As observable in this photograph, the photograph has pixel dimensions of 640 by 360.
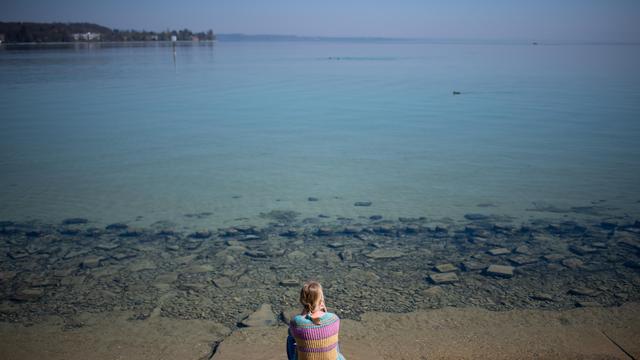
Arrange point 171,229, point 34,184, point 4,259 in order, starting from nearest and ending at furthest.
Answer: point 4,259 < point 171,229 < point 34,184

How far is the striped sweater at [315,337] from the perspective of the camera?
418 cm

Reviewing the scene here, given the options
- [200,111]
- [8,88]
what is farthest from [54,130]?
[8,88]

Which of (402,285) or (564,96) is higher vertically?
(564,96)

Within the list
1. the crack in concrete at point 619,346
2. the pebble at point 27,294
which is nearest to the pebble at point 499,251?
the crack in concrete at point 619,346

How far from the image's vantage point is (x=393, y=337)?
6.95 metres

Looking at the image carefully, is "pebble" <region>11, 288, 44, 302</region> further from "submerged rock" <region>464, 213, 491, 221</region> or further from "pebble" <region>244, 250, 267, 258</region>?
"submerged rock" <region>464, 213, 491, 221</region>

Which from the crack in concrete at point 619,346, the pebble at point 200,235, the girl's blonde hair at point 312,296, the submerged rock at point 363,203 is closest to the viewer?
the girl's blonde hair at point 312,296

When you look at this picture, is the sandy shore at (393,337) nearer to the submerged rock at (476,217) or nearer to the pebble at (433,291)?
the pebble at (433,291)

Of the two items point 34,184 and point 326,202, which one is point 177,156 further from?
point 326,202

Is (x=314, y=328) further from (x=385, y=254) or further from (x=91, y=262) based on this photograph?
(x=91, y=262)

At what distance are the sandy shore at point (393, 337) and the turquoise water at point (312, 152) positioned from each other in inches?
207

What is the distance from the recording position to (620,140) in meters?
22.8

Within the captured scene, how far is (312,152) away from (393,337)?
14.9m

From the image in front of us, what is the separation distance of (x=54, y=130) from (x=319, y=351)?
2586 centimetres
